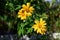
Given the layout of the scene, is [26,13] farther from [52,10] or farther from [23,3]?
[52,10]

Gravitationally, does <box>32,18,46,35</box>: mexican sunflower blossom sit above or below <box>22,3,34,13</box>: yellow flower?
below

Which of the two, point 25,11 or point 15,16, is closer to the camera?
point 25,11

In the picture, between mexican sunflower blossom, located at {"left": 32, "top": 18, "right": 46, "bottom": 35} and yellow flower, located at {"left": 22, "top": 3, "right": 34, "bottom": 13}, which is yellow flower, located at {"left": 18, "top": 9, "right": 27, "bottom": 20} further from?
mexican sunflower blossom, located at {"left": 32, "top": 18, "right": 46, "bottom": 35}

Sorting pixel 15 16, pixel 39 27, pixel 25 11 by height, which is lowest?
pixel 39 27

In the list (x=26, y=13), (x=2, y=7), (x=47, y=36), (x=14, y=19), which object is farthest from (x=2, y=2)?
(x=47, y=36)

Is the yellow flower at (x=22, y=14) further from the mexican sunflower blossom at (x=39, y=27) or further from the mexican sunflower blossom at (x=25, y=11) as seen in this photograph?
the mexican sunflower blossom at (x=39, y=27)

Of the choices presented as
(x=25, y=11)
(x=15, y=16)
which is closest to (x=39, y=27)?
(x=25, y=11)

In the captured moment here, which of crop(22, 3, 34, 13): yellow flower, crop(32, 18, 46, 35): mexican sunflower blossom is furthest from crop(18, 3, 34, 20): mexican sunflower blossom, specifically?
crop(32, 18, 46, 35): mexican sunflower blossom

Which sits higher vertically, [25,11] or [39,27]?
[25,11]

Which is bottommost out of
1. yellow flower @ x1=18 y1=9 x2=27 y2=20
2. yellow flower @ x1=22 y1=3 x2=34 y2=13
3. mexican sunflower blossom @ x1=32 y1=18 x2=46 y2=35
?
mexican sunflower blossom @ x1=32 y1=18 x2=46 y2=35

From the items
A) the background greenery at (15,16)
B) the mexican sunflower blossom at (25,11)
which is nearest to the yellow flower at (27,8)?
the mexican sunflower blossom at (25,11)

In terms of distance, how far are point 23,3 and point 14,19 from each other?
0.46 metres

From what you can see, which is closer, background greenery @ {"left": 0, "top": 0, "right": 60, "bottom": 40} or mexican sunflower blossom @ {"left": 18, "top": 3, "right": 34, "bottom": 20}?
mexican sunflower blossom @ {"left": 18, "top": 3, "right": 34, "bottom": 20}

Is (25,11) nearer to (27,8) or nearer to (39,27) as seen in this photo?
A: (27,8)
